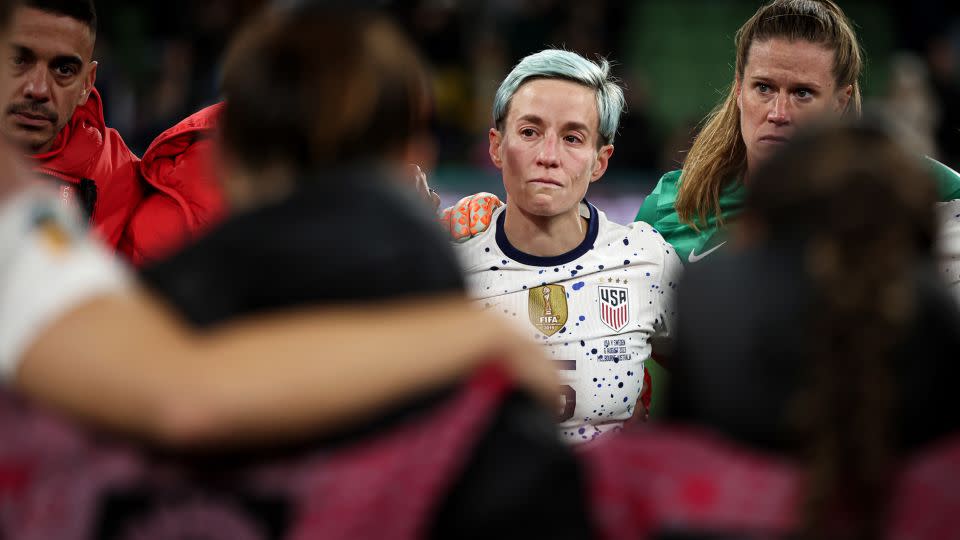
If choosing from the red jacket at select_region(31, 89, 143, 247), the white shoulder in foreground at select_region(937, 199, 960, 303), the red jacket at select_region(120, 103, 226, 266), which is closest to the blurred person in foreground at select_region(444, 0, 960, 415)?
the white shoulder in foreground at select_region(937, 199, 960, 303)

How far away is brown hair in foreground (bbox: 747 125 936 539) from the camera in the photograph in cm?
147

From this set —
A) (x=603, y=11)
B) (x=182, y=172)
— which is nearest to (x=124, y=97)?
(x=603, y=11)

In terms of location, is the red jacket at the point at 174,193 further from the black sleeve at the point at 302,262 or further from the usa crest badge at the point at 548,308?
the black sleeve at the point at 302,262

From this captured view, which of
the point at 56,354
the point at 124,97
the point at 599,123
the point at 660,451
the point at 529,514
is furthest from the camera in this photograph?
the point at 124,97

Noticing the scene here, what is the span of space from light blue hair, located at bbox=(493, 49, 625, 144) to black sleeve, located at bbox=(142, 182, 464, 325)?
214cm

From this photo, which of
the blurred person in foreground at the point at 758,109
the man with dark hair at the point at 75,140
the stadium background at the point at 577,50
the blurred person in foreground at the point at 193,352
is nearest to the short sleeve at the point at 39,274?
the blurred person in foreground at the point at 193,352

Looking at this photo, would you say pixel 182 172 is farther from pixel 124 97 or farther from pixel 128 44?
pixel 128 44

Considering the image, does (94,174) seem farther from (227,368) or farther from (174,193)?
(227,368)

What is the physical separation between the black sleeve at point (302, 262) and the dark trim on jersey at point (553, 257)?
2.00m

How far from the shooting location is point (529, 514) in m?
1.51

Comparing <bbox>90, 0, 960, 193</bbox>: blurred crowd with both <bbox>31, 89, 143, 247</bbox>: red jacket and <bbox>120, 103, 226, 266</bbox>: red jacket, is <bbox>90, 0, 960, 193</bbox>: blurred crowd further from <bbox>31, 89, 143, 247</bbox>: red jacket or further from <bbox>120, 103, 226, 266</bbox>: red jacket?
<bbox>120, 103, 226, 266</bbox>: red jacket

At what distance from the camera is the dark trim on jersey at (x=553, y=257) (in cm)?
349

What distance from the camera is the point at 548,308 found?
11.2ft

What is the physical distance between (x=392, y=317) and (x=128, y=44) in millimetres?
10186
